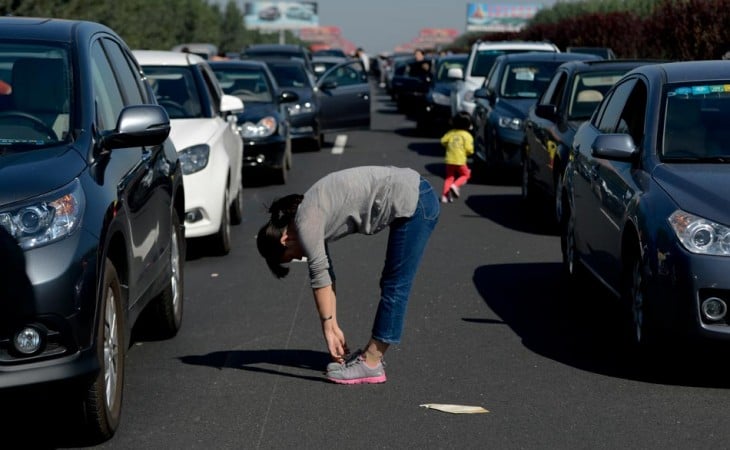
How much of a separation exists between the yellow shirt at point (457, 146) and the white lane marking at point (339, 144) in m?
7.76

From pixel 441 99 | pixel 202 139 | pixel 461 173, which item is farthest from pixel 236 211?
pixel 441 99

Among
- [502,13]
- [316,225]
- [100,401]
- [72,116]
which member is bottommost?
[502,13]

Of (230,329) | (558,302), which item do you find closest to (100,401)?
(230,329)

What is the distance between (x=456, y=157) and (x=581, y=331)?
8.01m

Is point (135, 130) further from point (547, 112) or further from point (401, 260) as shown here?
point (547, 112)

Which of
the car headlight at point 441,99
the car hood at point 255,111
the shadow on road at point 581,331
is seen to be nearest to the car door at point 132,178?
the shadow on road at point 581,331

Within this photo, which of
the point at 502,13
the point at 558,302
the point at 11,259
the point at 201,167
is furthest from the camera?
the point at 502,13

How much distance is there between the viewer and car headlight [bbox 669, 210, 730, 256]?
708cm

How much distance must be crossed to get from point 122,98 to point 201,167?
4212 millimetres

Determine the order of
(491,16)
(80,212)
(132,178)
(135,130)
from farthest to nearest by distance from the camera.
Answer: (491,16), (132,178), (135,130), (80,212)

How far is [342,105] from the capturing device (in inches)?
982

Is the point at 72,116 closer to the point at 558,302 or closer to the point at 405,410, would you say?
the point at 405,410

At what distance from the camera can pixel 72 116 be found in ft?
21.8

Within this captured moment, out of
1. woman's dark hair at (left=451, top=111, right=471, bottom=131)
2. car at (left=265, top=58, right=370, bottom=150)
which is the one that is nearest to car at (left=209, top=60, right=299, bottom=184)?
woman's dark hair at (left=451, top=111, right=471, bottom=131)
